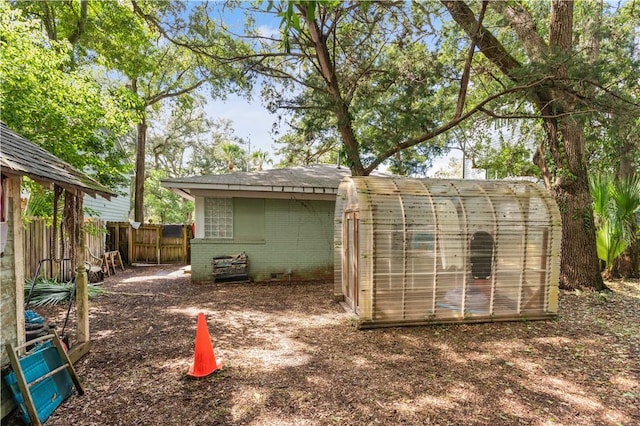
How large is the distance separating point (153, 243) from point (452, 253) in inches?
500

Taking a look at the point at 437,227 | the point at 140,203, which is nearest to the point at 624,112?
the point at 437,227

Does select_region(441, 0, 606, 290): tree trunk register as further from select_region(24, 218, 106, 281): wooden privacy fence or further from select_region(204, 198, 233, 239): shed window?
select_region(24, 218, 106, 281): wooden privacy fence

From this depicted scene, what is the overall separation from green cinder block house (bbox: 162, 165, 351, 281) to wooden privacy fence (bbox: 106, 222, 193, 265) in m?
5.38

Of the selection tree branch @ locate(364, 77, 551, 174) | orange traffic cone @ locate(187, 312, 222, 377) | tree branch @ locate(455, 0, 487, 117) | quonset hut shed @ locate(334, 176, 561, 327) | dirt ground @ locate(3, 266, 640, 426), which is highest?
tree branch @ locate(455, 0, 487, 117)

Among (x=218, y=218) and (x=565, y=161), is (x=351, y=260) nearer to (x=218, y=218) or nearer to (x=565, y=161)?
(x=218, y=218)

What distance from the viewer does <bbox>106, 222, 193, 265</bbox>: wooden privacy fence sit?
13.4 metres

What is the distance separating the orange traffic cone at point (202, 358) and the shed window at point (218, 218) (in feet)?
18.0

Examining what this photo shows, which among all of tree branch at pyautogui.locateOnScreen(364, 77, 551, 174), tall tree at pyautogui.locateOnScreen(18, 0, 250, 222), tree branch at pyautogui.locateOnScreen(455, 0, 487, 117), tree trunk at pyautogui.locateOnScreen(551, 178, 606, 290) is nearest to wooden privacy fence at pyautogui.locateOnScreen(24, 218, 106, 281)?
tall tree at pyautogui.locateOnScreen(18, 0, 250, 222)

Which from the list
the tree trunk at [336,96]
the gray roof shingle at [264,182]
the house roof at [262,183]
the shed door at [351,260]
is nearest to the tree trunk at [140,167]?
the house roof at [262,183]

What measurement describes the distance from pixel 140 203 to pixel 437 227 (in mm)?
14752

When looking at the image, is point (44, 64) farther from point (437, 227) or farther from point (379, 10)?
point (437, 227)

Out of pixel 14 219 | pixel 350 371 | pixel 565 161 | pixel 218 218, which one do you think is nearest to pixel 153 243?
pixel 218 218

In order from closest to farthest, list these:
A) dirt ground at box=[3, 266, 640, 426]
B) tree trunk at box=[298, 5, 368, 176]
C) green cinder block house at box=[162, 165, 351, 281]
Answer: dirt ground at box=[3, 266, 640, 426], tree trunk at box=[298, 5, 368, 176], green cinder block house at box=[162, 165, 351, 281]

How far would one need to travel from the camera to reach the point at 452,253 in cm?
546
